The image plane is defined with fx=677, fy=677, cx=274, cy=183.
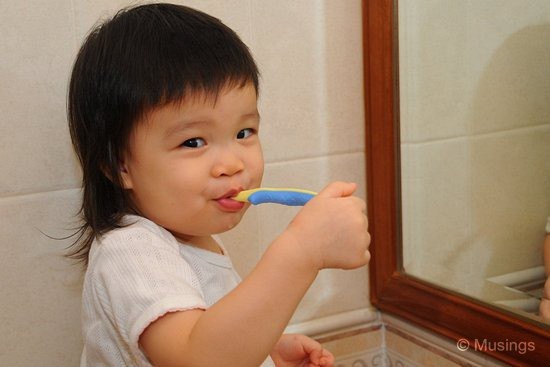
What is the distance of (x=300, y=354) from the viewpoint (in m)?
0.87

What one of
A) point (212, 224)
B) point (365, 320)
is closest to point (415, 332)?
point (365, 320)

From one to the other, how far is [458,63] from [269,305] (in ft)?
1.84

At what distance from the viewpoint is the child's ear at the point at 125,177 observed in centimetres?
74

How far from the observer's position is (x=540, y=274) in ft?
3.01

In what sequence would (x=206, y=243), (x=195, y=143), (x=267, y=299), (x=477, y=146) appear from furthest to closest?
1. (x=477, y=146)
2. (x=206, y=243)
3. (x=195, y=143)
4. (x=267, y=299)

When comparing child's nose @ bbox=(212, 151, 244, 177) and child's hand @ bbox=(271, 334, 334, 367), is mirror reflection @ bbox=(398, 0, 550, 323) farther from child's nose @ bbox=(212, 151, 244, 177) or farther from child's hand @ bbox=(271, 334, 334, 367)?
child's nose @ bbox=(212, 151, 244, 177)

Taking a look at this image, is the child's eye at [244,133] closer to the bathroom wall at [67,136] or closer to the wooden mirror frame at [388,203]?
the bathroom wall at [67,136]

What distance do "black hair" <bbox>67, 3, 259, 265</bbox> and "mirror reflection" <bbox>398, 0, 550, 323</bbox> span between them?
0.38m

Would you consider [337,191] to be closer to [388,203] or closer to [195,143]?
[195,143]

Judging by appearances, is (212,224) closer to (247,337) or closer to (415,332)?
(247,337)

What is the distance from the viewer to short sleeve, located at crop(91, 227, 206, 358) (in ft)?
2.03

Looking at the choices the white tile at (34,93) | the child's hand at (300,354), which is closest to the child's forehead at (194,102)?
the white tile at (34,93)

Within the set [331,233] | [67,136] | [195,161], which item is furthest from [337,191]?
[67,136]

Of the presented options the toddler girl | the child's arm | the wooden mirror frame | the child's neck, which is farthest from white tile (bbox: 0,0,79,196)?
the wooden mirror frame
